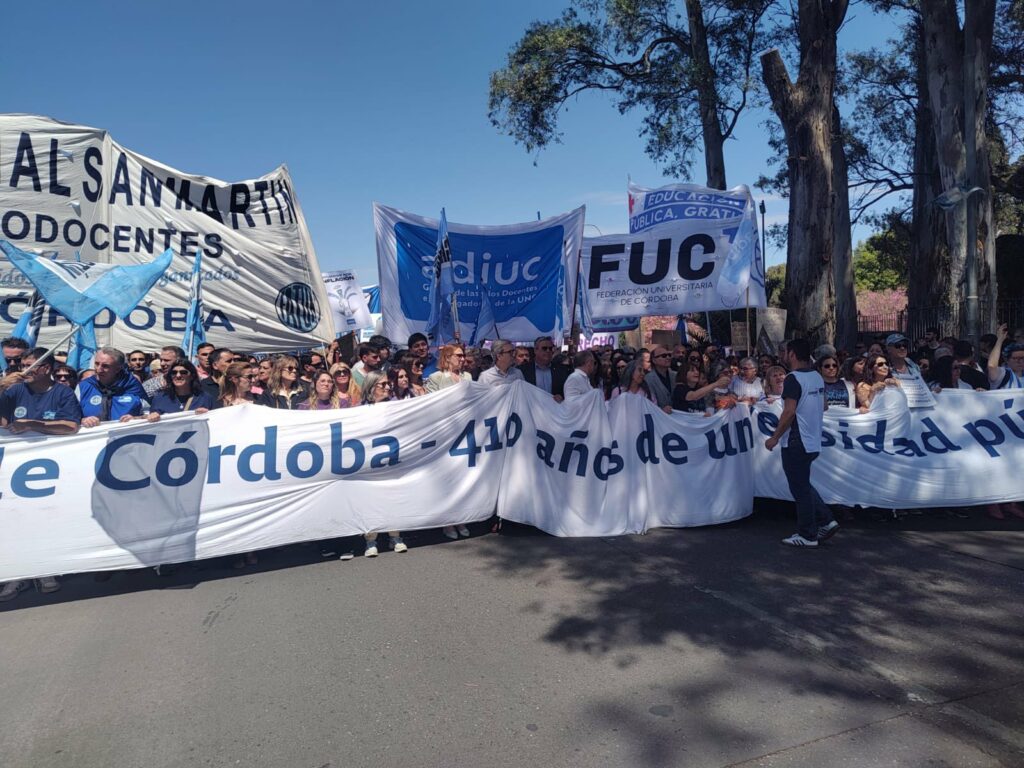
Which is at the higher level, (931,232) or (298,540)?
(931,232)

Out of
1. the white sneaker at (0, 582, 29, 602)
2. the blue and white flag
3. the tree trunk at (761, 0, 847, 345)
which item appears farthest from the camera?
the tree trunk at (761, 0, 847, 345)

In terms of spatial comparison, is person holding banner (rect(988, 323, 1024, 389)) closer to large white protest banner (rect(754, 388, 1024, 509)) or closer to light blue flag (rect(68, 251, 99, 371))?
large white protest banner (rect(754, 388, 1024, 509))

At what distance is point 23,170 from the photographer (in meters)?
6.93

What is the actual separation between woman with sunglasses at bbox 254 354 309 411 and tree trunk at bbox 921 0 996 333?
10.6 m

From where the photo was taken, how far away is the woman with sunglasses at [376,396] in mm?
6223

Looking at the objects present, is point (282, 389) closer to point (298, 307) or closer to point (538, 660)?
point (298, 307)

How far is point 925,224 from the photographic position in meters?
20.9

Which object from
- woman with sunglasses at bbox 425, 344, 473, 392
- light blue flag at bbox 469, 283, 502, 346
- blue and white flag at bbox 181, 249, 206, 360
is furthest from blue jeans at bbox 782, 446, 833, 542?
blue and white flag at bbox 181, 249, 206, 360

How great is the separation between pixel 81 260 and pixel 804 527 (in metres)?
7.13

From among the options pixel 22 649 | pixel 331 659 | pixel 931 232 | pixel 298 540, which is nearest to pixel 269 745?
pixel 331 659

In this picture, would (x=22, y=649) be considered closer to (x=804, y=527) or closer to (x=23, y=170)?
(x=23, y=170)

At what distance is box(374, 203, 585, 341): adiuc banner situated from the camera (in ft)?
29.1

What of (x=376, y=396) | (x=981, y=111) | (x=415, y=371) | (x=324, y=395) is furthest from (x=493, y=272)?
(x=981, y=111)

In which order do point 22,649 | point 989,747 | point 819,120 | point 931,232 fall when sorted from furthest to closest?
point 931,232 < point 819,120 < point 22,649 < point 989,747
